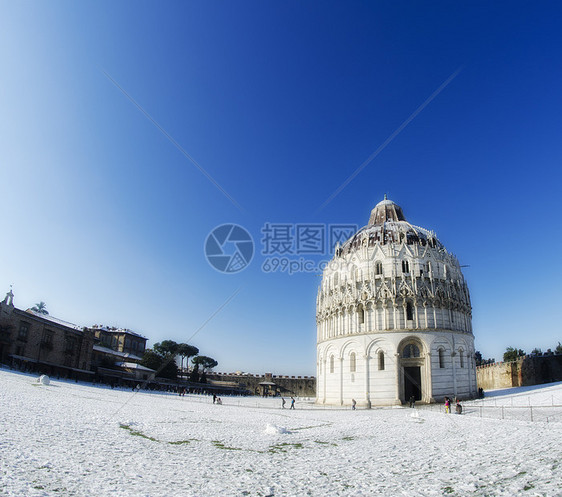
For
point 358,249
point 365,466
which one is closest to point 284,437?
point 365,466

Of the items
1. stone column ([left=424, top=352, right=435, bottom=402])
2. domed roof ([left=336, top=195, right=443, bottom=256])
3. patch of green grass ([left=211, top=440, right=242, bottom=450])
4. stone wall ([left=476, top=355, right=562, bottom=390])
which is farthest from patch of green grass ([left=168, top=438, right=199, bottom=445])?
stone wall ([left=476, top=355, right=562, bottom=390])

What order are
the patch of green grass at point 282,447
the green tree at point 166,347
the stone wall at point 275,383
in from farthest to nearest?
the green tree at point 166,347
the stone wall at point 275,383
the patch of green grass at point 282,447

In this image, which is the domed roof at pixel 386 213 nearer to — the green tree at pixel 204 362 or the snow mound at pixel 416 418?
the snow mound at pixel 416 418

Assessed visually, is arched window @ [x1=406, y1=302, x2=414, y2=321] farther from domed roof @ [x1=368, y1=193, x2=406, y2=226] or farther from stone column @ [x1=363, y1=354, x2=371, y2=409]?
domed roof @ [x1=368, y1=193, x2=406, y2=226]

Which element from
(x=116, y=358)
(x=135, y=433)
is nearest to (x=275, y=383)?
(x=116, y=358)

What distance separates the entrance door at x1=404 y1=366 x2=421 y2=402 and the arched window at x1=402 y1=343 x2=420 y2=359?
144cm

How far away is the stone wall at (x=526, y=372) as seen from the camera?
59375 mm

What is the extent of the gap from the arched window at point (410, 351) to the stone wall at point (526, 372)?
101ft

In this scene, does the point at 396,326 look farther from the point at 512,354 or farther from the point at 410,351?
the point at 512,354

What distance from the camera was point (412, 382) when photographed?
45.2 m

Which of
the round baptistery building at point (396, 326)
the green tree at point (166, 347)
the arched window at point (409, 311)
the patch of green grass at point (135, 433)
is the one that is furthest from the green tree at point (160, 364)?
the patch of green grass at point (135, 433)

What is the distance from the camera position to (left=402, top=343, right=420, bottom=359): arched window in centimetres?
4528

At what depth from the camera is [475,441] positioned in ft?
51.6

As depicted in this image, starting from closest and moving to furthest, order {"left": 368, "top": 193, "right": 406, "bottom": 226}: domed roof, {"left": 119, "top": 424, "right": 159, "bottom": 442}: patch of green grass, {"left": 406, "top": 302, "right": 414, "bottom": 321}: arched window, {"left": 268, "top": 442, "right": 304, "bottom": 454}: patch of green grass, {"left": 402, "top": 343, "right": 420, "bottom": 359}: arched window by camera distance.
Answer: {"left": 268, "top": 442, "right": 304, "bottom": 454}: patch of green grass
{"left": 119, "top": 424, "right": 159, "bottom": 442}: patch of green grass
{"left": 402, "top": 343, "right": 420, "bottom": 359}: arched window
{"left": 406, "top": 302, "right": 414, "bottom": 321}: arched window
{"left": 368, "top": 193, "right": 406, "bottom": 226}: domed roof
